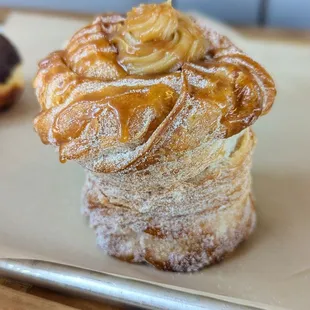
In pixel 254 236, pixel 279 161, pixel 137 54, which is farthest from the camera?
pixel 279 161

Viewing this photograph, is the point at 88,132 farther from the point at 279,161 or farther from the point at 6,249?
the point at 279,161

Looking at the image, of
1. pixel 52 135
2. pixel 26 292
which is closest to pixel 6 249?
pixel 26 292

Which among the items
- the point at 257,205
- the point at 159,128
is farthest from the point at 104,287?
the point at 257,205

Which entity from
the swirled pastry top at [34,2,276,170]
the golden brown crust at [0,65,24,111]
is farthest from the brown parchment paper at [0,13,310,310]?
the swirled pastry top at [34,2,276,170]

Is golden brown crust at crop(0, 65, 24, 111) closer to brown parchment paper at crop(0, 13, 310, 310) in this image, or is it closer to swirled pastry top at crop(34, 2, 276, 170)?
brown parchment paper at crop(0, 13, 310, 310)

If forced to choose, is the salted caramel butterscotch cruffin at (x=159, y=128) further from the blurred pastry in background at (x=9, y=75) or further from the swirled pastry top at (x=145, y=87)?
the blurred pastry in background at (x=9, y=75)

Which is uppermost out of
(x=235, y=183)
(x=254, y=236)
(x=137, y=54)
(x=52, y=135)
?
(x=137, y=54)

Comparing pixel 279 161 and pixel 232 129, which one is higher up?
pixel 232 129

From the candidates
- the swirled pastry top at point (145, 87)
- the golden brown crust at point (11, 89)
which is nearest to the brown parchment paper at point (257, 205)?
the golden brown crust at point (11, 89)

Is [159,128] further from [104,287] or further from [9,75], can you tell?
[9,75]
